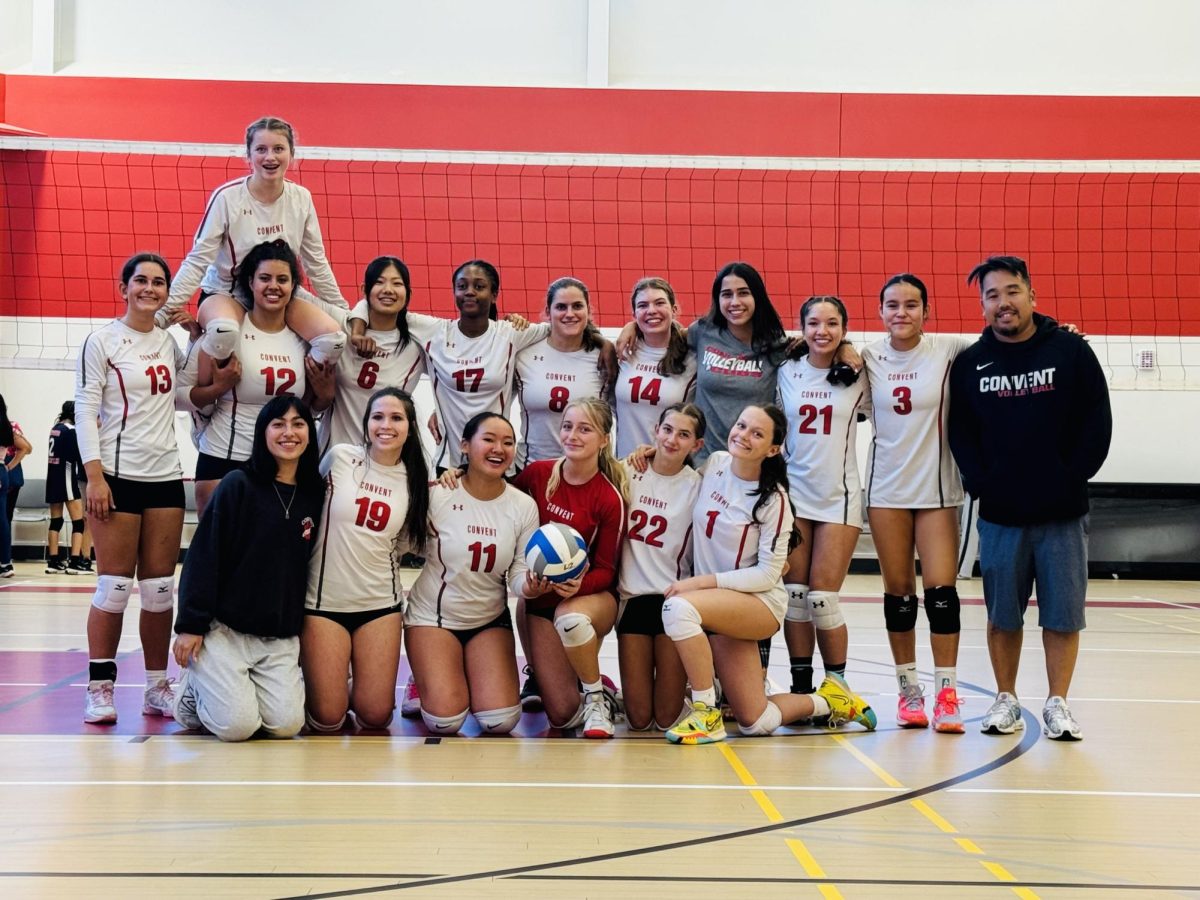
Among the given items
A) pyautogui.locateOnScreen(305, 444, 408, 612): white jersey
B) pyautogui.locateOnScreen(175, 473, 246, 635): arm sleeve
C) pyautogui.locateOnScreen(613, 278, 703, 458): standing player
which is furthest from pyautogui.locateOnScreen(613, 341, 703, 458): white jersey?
pyautogui.locateOnScreen(175, 473, 246, 635): arm sleeve

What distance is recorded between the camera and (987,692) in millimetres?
5676

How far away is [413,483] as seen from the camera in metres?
4.54

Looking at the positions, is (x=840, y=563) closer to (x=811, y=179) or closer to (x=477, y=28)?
(x=811, y=179)

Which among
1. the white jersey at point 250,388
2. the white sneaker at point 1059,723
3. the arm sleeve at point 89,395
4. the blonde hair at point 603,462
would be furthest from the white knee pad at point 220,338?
the white sneaker at point 1059,723

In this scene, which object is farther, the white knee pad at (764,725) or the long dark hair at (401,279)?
the long dark hair at (401,279)

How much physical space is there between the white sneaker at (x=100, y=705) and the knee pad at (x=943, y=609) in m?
3.18

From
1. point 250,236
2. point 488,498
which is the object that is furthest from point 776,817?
point 250,236

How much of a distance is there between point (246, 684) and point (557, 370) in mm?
1811

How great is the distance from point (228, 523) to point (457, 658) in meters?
0.98

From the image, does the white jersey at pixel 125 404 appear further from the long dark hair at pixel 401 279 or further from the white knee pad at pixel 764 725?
the white knee pad at pixel 764 725

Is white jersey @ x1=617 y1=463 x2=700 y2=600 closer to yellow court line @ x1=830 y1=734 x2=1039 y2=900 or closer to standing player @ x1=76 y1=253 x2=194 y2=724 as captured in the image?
yellow court line @ x1=830 y1=734 x2=1039 y2=900

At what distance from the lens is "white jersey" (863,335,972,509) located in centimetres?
475

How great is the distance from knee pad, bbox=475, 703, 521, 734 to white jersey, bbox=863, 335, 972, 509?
1.67 m

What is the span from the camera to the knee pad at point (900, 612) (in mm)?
4789
